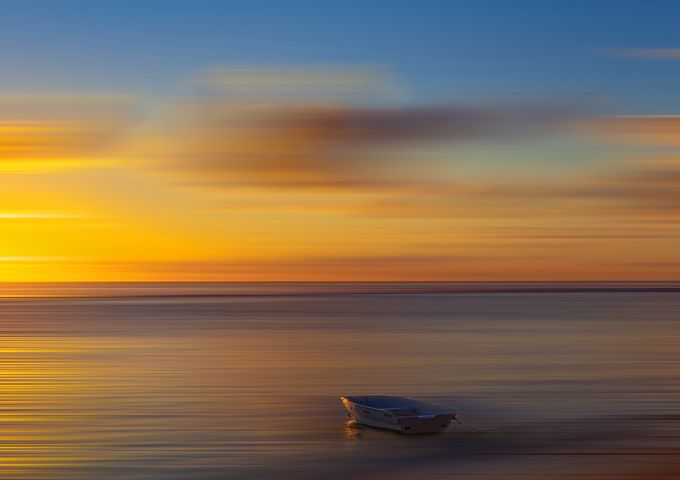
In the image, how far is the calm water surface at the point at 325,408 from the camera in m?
20.2

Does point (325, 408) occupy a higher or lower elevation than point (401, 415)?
higher

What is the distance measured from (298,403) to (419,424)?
8.27 m

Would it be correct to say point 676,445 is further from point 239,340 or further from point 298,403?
point 239,340

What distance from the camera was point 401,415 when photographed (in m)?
23.0

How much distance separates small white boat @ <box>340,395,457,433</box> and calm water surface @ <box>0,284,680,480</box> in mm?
307

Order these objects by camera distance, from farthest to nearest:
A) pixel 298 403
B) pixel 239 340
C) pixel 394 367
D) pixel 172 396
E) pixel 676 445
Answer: pixel 239 340 < pixel 394 367 < pixel 172 396 < pixel 298 403 < pixel 676 445

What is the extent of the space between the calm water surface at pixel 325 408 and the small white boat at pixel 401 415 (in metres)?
0.31

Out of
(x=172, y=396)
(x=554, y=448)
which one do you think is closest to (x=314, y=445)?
(x=554, y=448)

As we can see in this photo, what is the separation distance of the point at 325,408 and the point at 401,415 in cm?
657

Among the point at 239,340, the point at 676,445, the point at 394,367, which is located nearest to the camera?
the point at 676,445

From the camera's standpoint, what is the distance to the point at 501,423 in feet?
83.9

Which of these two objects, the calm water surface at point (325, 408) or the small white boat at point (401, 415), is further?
the small white boat at point (401, 415)

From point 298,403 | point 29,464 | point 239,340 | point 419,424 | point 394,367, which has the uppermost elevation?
point 239,340

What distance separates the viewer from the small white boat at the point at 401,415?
74.3ft
